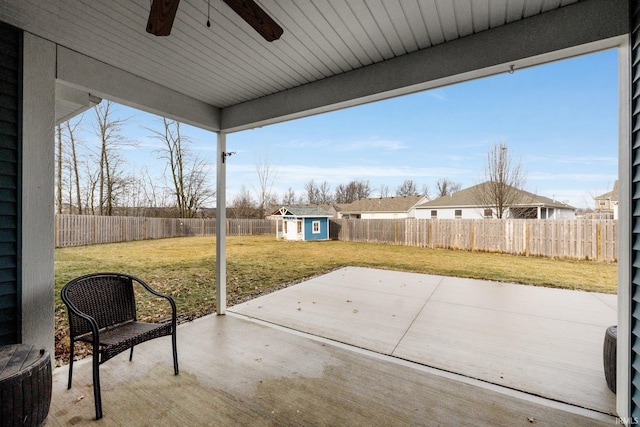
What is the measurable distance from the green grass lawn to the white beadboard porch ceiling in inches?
109

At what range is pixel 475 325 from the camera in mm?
3213

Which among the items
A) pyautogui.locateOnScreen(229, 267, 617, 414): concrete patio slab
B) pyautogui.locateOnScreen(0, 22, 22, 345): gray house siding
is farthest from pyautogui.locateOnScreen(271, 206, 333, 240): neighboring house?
pyautogui.locateOnScreen(0, 22, 22, 345): gray house siding

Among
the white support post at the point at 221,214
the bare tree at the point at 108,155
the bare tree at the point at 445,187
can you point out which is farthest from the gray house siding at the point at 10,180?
the bare tree at the point at 445,187

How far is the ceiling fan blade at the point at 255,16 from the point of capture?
3.82 ft

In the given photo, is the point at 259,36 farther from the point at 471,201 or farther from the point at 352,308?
the point at 471,201

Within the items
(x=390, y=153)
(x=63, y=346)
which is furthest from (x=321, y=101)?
(x=390, y=153)

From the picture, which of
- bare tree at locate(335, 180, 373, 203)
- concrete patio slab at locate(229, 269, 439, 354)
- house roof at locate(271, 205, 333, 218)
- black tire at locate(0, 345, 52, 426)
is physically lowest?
concrete patio slab at locate(229, 269, 439, 354)

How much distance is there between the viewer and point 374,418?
170cm

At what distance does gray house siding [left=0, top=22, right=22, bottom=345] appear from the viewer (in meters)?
1.76

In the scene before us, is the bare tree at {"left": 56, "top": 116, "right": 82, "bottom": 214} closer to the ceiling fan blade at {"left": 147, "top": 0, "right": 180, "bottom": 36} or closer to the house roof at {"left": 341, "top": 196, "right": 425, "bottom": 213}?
the ceiling fan blade at {"left": 147, "top": 0, "right": 180, "bottom": 36}

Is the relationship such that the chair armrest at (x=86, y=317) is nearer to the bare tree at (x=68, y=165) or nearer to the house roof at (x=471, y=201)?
the bare tree at (x=68, y=165)

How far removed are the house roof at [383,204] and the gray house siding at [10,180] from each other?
56.0 ft

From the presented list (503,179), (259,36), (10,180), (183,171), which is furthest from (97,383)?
(503,179)

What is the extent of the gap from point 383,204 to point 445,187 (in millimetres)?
3978
